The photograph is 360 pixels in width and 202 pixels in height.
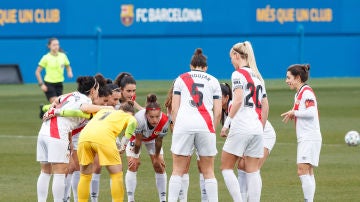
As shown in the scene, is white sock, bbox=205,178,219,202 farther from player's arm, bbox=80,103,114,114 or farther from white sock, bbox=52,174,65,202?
white sock, bbox=52,174,65,202

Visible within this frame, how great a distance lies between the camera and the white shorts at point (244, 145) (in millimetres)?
12664

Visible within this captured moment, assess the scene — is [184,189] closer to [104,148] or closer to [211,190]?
[211,190]

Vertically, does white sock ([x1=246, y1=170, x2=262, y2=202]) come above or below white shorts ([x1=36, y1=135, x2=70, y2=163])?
below

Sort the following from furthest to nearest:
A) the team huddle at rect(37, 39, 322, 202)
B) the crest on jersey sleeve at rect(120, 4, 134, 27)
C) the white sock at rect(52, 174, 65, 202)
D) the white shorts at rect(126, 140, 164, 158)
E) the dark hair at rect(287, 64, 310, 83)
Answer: the crest on jersey sleeve at rect(120, 4, 134, 27) < the white shorts at rect(126, 140, 164, 158) < the dark hair at rect(287, 64, 310, 83) < the white sock at rect(52, 174, 65, 202) < the team huddle at rect(37, 39, 322, 202)

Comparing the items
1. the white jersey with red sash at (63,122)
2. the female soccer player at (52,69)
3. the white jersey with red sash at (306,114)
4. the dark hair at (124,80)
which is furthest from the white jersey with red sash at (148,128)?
the female soccer player at (52,69)

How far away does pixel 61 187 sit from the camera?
12.8m

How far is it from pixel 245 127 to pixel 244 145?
22 cm

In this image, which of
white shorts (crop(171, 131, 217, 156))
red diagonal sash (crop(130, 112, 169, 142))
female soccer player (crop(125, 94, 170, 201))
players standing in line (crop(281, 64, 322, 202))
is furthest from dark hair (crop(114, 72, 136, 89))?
players standing in line (crop(281, 64, 322, 202))

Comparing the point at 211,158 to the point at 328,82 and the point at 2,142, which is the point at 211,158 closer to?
the point at 2,142

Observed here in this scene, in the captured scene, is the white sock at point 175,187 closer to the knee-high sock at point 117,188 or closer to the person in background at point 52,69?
the knee-high sock at point 117,188

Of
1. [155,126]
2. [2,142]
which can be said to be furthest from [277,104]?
[155,126]

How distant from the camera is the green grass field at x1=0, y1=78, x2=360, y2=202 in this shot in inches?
599

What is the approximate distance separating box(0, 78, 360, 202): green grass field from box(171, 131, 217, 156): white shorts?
2.06m

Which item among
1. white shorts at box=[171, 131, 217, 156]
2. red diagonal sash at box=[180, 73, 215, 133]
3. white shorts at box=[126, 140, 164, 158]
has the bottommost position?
white shorts at box=[126, 140, 164, 158]
